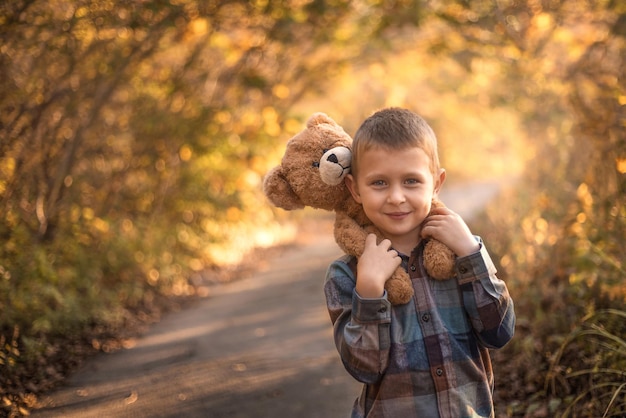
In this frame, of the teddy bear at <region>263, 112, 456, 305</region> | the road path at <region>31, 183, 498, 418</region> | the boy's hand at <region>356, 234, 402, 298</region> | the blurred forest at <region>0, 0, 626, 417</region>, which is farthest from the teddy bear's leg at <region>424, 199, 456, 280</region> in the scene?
the road path at <region>31, 183, 498, 418</region>

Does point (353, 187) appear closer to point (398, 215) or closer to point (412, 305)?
point (398, 215)

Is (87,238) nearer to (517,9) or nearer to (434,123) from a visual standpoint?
(517,9)

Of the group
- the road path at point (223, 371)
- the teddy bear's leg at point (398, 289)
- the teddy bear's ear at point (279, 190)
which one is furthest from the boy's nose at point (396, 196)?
the road path at point (223, 371)

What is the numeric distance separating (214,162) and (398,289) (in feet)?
31.0

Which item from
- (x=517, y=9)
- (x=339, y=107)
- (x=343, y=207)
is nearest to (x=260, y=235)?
(x=517, y=9)

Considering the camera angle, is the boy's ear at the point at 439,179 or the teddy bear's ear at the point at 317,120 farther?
the teddy bear's ear at the point at 317,120

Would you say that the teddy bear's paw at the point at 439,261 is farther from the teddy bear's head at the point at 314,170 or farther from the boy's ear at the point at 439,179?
the teddy bear's head at the point at 314,170

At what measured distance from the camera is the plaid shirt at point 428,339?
210cm

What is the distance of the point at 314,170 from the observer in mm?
2391

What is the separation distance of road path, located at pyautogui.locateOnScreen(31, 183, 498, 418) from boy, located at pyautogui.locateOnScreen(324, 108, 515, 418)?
2.27 meters

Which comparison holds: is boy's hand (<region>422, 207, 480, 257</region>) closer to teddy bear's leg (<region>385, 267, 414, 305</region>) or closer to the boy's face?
the boy's face

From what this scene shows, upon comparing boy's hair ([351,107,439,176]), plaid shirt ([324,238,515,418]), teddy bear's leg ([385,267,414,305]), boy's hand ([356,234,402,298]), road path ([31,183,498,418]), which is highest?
boy's hair ([351,107,439,176])

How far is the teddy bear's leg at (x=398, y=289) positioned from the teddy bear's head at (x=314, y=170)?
0.42 metres

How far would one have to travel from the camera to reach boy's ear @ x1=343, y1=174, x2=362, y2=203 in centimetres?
229
